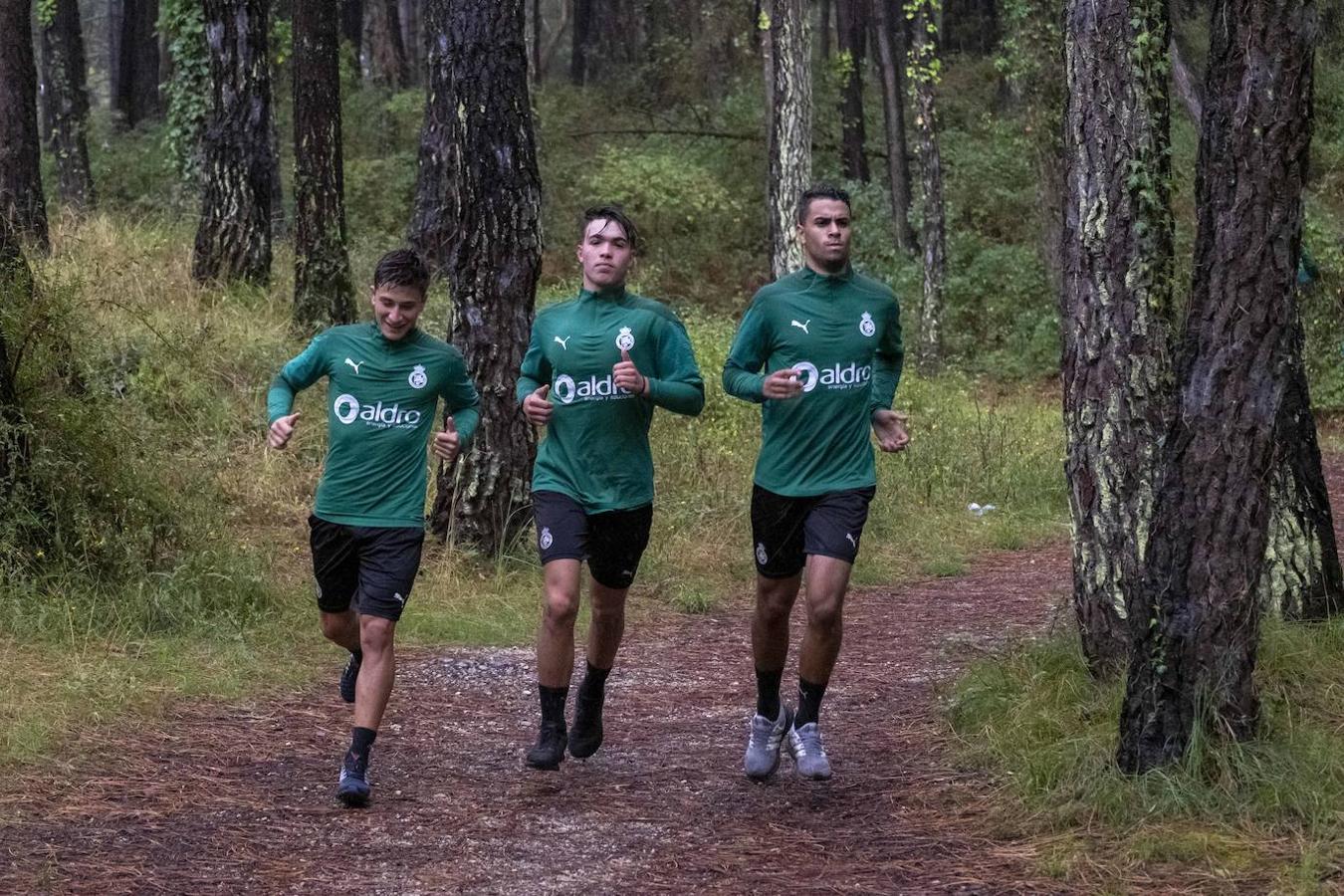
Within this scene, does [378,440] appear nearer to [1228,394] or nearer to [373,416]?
[373,416]

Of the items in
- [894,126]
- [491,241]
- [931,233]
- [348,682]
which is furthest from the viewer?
[894,126]

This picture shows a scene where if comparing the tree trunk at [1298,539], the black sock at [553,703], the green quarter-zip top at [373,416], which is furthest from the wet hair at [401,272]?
the tree trunk at [1298,539]

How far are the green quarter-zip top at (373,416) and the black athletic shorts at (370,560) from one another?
0.15ft

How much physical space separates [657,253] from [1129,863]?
2554 centimetres

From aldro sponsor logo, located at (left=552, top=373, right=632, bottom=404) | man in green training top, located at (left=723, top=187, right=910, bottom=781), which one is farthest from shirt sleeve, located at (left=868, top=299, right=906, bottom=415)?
aldro sponsor logo, located at (left=552, top=373, right=632, bottom=404)

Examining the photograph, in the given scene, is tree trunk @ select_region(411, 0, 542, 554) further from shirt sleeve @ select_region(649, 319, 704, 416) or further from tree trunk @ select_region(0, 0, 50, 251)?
tree trunk @ select_region(0, 0, 50, 251)

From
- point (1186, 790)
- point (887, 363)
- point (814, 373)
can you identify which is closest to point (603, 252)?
point (814, 373)

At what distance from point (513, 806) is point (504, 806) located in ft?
0.12

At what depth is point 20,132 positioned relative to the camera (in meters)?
14.4

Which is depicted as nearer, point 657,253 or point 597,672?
point 597,672

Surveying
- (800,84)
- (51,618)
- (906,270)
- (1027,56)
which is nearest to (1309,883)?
(51,618)

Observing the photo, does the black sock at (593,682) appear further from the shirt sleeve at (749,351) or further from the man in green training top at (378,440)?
the shirt sleeve at (749,351)

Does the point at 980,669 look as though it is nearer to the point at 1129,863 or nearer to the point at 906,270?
the point at 1129,863

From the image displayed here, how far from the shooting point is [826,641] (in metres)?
6.11
